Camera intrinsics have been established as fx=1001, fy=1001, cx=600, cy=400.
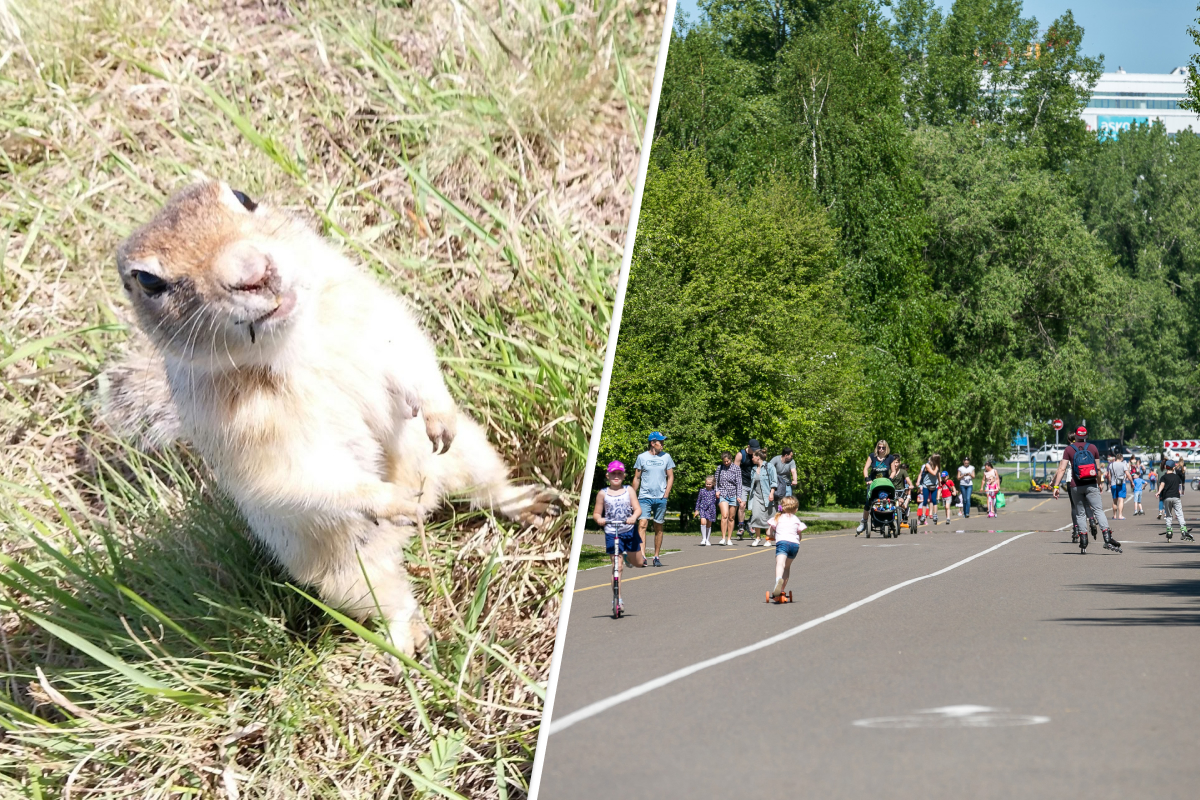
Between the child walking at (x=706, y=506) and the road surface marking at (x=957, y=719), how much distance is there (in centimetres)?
61

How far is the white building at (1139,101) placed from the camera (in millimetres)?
2264

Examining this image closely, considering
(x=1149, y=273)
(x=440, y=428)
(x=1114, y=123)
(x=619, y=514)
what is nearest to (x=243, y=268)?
(x=440, y=428)

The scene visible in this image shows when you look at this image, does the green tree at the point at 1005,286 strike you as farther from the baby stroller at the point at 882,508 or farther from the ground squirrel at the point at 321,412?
the ground squirrel at the point at 321,412

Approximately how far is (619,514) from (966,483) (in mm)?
1921

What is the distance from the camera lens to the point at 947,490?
12.0 ft

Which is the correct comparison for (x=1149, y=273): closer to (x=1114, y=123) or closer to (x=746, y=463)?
(x=1114, y=123)

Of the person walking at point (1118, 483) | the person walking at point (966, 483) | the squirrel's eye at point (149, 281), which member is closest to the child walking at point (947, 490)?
the person walking at point (966, 483)

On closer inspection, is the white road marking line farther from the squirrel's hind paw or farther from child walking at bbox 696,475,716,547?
Result: the squirrel's hind paw

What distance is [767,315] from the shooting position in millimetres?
2238

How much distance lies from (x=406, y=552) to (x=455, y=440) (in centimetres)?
36

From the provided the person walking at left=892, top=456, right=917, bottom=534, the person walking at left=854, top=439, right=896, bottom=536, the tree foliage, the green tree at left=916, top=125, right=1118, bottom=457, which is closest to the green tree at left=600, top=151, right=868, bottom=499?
the tree foliage

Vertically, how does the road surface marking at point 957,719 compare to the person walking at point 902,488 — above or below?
below

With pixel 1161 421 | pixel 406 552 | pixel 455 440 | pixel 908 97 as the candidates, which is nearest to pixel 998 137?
pixel 908 97

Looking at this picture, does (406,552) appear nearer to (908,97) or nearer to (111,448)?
(111,448)
